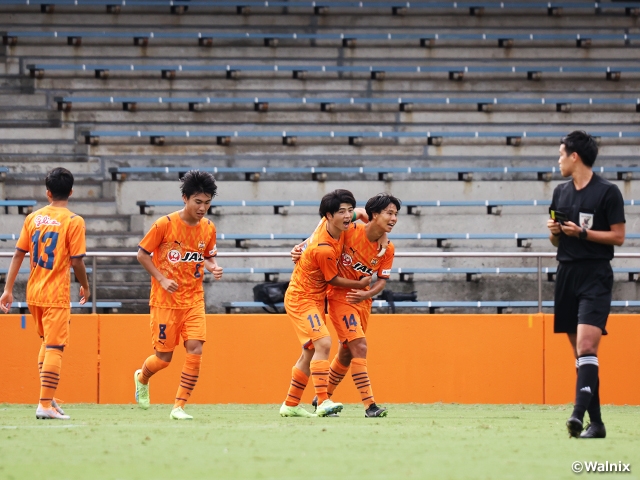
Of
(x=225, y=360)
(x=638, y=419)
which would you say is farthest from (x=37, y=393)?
(x=638, y=419)

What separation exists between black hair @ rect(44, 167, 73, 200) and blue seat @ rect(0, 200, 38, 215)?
259 inches

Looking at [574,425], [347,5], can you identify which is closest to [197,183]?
[574,425]

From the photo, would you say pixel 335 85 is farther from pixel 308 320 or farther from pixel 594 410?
pixel 594 410

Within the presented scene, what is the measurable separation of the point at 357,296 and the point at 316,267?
400 millimetres

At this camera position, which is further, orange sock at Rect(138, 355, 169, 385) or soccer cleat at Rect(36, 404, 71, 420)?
orange sock at Rect(138, 355, 169, 385)

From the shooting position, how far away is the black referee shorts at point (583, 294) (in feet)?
18.7

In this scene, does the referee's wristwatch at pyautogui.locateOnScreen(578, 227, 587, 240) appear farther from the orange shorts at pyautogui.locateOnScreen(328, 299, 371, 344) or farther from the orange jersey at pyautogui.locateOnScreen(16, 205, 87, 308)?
the orange jersey at pyautogui.locateOnScreen(16, 205, 87, 308)

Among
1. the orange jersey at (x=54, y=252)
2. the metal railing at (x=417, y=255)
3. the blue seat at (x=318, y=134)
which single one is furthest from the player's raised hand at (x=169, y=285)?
the blue seat at (x=318, y=134)

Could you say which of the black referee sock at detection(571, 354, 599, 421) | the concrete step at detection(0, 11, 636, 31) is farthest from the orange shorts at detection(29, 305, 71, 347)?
the concrete step at detection(0, 11, 636, 31)

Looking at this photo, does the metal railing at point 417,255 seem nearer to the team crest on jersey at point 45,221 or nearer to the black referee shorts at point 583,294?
the team crest on jersey at point 45,221

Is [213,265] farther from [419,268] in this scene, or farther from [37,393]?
[419,268]

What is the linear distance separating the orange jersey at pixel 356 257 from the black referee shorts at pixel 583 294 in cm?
227

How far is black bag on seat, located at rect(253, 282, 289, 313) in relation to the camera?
1141 centimetres

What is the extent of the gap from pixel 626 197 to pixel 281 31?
700cm
